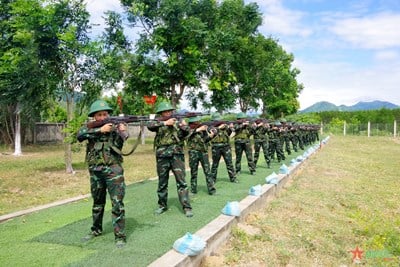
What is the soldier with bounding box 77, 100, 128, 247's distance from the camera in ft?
17.7

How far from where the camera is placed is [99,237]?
5734 mm

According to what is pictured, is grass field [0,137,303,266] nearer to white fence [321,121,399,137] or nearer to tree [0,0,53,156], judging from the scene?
tree [0,0,53,156]

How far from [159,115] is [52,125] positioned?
26650mm

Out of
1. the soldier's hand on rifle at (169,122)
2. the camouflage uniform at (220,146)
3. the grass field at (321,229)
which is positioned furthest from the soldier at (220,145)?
the soldier's hand on rifle at (169,122)

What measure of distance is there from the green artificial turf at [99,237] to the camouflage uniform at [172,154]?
46 centimetres

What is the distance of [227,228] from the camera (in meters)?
6.27

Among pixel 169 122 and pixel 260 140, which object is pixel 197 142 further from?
pixel 260 140

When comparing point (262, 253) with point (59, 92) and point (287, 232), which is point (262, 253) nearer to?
point (287, 232)

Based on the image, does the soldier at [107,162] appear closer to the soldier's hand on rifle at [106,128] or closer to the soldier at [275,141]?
the soldier's hand on rifle at [106,128]

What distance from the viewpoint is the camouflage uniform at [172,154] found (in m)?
6.93

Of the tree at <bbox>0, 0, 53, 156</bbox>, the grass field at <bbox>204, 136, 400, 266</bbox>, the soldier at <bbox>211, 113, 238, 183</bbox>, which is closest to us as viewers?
the grass field at <bbox>204, 136, 400, 266</bbox>

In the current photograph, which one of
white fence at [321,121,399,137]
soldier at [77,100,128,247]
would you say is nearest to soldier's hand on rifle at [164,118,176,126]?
soldier at [77,100,128,247]

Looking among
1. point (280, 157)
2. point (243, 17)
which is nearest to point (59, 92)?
point (280, 157)

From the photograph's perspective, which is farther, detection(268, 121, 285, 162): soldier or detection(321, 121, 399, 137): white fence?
detection(321, 121, 399, 137): white fence
